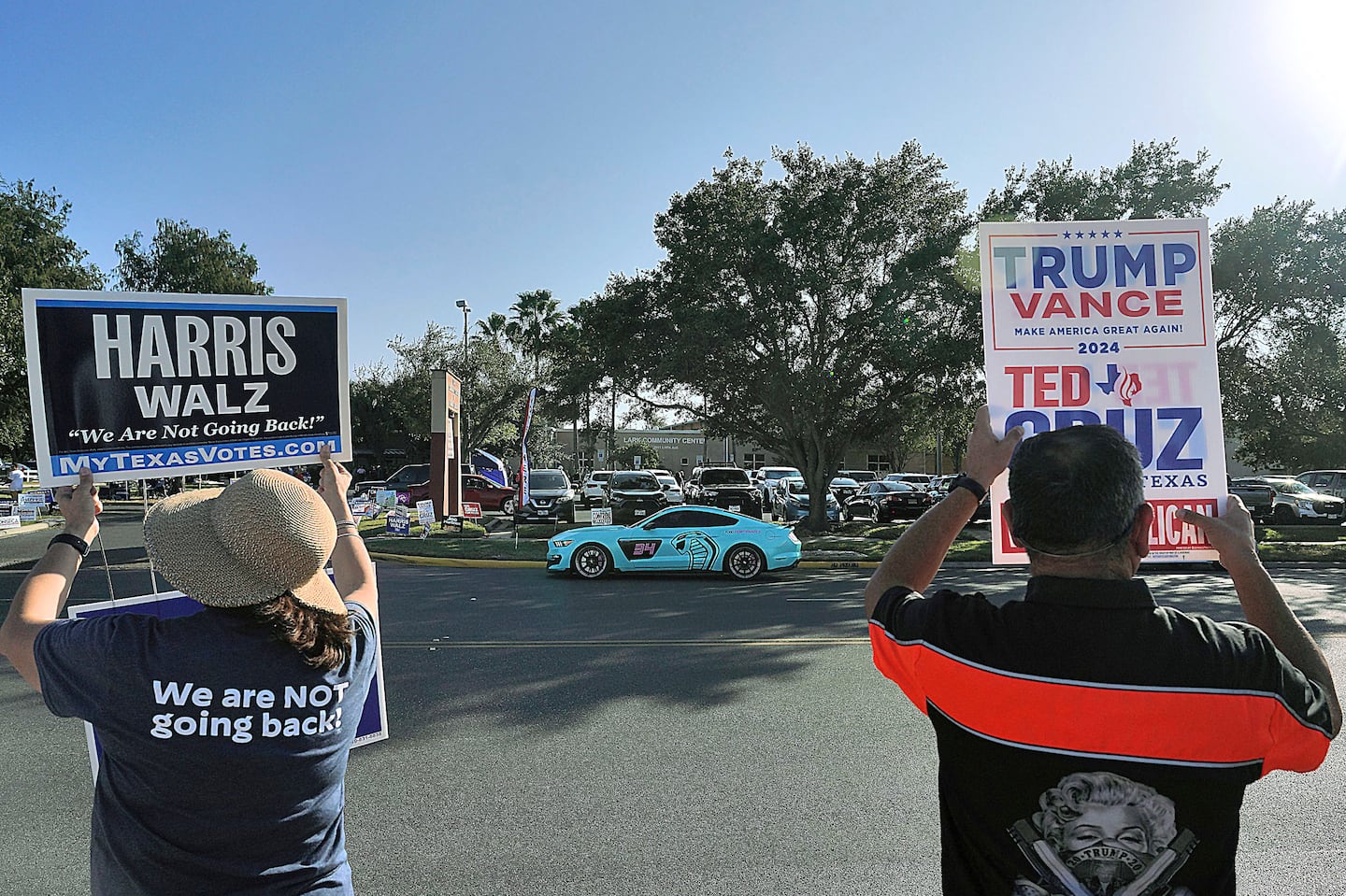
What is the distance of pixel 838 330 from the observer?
2214 cm

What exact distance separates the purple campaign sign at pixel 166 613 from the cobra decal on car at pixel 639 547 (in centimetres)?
1146

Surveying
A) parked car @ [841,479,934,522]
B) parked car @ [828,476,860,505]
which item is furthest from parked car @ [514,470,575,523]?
parked car @ [828,476,860,505]

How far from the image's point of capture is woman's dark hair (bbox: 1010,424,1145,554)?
1.71m

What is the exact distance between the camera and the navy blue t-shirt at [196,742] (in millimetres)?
1838

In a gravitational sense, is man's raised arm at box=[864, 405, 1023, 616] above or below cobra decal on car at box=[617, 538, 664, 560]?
above

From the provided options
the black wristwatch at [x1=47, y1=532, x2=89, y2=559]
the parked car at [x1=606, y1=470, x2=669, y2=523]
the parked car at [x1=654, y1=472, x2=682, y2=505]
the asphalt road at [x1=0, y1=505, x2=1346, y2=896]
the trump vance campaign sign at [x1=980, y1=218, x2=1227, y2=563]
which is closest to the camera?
the black wristwatch at [x1=47, y1=532, x2=89, y2=559]

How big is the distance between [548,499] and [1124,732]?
27.5 m

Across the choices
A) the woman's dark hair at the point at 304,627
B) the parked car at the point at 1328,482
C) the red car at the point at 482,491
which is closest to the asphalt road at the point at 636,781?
the woman's dark hair at the point at 304,627

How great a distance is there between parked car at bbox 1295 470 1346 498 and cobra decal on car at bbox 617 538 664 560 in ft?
79.1

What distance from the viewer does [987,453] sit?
224cm

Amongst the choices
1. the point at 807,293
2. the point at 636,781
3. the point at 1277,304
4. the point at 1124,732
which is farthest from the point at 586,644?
the point at 1277,304

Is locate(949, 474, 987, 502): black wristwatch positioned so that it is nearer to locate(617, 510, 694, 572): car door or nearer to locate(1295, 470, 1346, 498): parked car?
locate(617, 510, 694, 572): car door

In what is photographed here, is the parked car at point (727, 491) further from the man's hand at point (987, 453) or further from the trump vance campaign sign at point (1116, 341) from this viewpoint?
the man's hand at point (987, 453)

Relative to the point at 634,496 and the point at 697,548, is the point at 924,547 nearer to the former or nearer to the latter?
the point at 697,548
